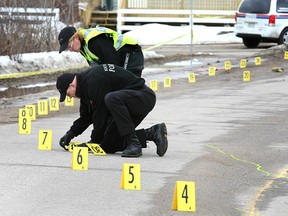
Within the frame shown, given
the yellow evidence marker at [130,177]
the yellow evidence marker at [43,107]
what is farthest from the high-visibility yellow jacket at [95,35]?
the yellow evidence marker at [43,107]

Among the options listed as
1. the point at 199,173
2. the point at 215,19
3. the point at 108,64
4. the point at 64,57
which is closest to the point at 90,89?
the point at 108,64

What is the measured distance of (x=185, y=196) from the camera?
8.20m

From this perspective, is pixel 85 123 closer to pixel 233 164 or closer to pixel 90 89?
pixel 90 89

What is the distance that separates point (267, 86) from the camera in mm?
20453

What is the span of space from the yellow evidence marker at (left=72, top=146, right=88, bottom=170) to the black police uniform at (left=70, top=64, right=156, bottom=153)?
0.86 meters

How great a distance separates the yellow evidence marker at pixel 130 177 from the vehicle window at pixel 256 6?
21.9 metres

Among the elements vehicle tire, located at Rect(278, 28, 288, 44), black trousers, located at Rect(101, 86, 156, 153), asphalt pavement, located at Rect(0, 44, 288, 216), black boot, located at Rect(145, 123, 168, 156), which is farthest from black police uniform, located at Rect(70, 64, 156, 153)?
vehicle tire, located at Rect(278, 28, 288, 44)

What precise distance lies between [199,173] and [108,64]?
1.83 meters

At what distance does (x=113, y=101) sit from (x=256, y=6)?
20370 millimetres

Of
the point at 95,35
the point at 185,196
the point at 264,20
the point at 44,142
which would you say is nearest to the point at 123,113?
the point at 95,35

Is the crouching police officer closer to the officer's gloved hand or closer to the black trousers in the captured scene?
the black trousers

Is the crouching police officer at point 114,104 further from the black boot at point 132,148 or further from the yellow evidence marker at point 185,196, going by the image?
the yellow evidence marker at point 185,196

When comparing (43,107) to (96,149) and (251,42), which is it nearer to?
(96,149)

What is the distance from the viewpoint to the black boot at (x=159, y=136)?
→ 11.3 metres
